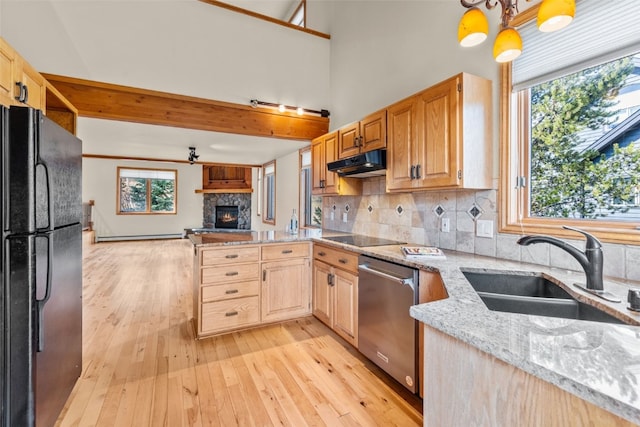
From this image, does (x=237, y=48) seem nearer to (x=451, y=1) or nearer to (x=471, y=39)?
(x=451, y=1)

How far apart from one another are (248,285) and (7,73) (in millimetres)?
2201

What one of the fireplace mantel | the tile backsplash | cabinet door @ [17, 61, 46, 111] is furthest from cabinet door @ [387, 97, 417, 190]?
the fireplace mantel

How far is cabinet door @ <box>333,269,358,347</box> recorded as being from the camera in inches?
91.9

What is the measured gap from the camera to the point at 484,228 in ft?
6.74

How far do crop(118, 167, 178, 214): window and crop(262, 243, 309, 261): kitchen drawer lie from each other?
7.64m

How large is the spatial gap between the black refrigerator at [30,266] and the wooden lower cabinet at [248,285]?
112 cm

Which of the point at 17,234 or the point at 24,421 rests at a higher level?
the point at 17,234

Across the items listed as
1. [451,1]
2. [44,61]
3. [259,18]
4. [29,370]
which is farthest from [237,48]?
[29,370]

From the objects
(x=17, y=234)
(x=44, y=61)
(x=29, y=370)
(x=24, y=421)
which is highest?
(x=44, y=61)

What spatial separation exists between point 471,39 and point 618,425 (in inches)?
59.6

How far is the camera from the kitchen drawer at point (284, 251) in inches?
112

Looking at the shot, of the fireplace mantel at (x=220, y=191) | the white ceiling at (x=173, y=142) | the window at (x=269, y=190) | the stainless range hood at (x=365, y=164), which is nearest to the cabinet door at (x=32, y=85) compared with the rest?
the white ceiling at (x=173, y=142)

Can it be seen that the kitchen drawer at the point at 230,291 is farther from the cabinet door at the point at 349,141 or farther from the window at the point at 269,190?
the window at the point at 269,190

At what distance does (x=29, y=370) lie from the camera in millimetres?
1296
